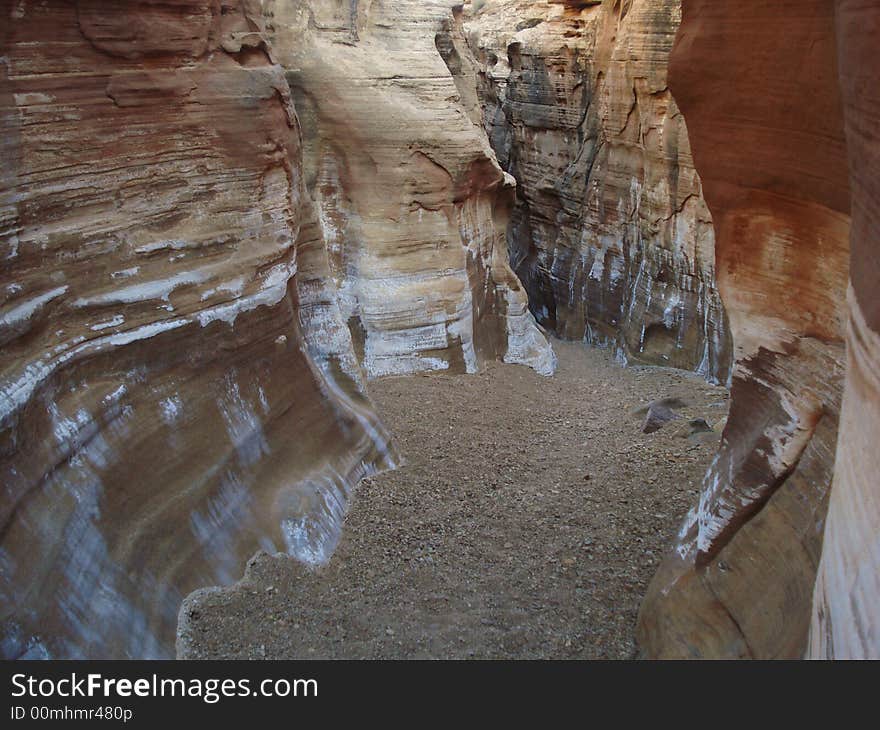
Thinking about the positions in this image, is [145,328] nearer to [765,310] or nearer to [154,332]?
[154,332]

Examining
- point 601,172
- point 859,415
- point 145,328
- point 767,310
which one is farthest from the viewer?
point 601,172

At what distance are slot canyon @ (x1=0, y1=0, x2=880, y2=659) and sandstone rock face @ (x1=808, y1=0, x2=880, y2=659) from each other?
0.04ft

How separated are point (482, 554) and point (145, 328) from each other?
2.32 m

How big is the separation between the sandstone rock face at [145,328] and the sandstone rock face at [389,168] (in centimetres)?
371

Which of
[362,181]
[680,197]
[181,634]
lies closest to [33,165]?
[181,634]

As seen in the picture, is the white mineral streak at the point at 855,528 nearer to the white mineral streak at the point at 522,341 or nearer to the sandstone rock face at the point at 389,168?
the sandstone rock face at the point at 389,168

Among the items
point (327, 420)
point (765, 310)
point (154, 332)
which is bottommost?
point (327, 420)

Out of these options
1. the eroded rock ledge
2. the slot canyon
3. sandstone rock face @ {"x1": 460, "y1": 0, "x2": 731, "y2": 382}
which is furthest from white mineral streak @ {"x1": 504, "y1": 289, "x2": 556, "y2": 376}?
the eroded rock ledge

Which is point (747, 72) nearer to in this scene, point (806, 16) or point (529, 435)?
point (806, 16)

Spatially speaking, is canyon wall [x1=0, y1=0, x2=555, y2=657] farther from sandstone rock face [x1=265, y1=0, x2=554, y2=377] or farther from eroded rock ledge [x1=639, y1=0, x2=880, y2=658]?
sandstone rock face [x1=265, y1=0, x2=554, y2=377]

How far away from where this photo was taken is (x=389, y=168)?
9.55m

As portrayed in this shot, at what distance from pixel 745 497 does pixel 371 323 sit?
6259mm

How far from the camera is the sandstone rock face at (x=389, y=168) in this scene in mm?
9281

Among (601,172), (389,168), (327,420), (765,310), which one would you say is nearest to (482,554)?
(327,420)
